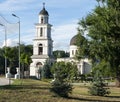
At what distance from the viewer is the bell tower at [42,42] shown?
12069 cm

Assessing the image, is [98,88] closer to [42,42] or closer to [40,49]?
[42,42]

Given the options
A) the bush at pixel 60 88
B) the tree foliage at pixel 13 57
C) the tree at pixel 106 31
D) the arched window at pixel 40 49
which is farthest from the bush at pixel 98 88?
the arched window at pixel 40 49

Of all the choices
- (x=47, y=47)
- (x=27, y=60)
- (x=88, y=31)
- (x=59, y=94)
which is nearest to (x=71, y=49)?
(x=47, y=47)

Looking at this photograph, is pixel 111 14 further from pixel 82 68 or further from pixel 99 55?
pixel 82 68

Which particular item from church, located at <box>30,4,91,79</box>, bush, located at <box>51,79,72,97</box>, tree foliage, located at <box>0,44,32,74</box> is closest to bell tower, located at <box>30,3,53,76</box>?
church, located at <box>30,4,91,79</box>

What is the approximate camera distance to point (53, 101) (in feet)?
72.8

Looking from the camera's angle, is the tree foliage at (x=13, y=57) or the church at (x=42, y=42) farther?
the church at (x=42, y=42)

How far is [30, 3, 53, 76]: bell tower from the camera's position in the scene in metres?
121

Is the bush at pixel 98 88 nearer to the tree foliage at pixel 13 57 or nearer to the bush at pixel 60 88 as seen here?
the bush at pixel 60 88

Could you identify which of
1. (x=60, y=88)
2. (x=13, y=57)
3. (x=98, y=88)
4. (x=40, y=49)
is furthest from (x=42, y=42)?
(x=60, y=88)

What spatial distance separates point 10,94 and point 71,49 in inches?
4091

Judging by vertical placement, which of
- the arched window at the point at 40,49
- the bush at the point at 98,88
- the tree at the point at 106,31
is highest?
the arched window at the point at 40,49

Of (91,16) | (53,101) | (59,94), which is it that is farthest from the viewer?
(91,16)

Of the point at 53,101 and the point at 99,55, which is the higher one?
the point at 99,55
